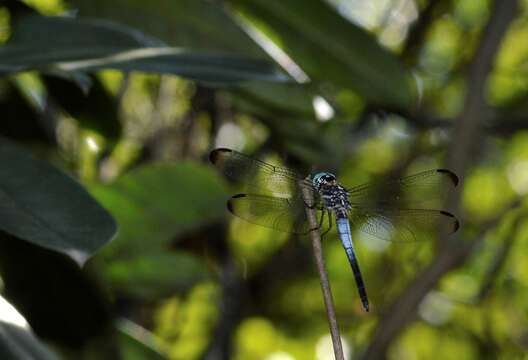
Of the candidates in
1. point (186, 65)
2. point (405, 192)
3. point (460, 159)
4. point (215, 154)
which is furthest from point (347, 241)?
point (460, 159)

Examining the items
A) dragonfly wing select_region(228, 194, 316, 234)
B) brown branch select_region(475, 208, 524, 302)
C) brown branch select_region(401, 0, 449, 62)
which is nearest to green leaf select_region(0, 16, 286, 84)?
dragonfly wing select_region(228, 194, 316, 234)

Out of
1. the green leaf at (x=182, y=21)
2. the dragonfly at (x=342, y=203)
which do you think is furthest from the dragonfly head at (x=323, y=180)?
the green leaf at (x=182, y=21)

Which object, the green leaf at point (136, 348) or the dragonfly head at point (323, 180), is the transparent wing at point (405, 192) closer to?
the dragonfly head at point (323, 180)

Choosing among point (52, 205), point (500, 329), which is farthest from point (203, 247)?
point (52, 205)

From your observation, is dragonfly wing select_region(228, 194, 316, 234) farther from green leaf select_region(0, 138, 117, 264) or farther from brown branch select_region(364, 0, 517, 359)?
brown branch select_region(364, 0, 517, 359)

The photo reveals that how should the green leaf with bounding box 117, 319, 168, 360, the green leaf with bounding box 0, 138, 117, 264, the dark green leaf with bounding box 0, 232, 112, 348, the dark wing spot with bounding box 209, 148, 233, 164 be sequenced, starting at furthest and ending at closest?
the green leaf with bounding box 117, 319, 168, 360
the dark green leaf with bounding box 0, 232, 112, 348
the dark wing spot with bounding box 209, 148, 233, 164
the green leaf with bounding box 0, 138, 117, 264

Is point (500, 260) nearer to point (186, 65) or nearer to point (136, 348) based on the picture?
point (136, 348)

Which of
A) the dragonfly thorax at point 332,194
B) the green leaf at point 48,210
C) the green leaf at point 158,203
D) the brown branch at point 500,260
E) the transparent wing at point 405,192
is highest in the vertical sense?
the brown branch at point 500,260

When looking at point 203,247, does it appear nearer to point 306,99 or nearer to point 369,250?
point 369,250
